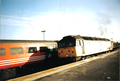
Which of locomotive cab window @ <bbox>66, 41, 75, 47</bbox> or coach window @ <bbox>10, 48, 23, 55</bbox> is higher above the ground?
locomotive cab window @ <bbox>66, 41, 75, 47</bbox>

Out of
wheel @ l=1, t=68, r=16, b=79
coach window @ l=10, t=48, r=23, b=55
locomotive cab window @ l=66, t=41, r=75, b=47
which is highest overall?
locomotive cab window @ l=66, t=41, r=75, b=47

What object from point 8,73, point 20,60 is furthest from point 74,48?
point 8,73

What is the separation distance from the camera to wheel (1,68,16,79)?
339 inches

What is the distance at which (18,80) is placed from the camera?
6.04 m

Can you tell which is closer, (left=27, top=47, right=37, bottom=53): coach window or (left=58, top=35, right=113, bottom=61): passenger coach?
(left=27, top=47, right=37, bottom=53): coach window

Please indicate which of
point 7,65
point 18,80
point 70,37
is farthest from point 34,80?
point 70,37

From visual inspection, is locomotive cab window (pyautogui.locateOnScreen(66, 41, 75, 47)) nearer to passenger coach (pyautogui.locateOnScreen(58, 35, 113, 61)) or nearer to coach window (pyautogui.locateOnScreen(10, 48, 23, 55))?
passenger coach (pyautogui.locateOnScreen(58, 35, 113, 61))

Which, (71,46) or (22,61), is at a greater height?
(71,46)

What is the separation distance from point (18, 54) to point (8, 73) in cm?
198

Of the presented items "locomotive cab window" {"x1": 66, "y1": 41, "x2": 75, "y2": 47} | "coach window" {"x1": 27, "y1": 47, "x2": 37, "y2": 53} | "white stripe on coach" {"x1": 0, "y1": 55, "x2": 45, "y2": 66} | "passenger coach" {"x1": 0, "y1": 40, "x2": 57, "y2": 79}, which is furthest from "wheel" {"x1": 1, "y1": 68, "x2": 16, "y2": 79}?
"locomotive cab window" {"x1": 66, "y1": 41, "x2": 75, "y2": 47}

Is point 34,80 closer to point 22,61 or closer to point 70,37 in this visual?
point 22,61

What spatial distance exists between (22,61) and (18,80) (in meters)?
4.29

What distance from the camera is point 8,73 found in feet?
Answer: 29.4

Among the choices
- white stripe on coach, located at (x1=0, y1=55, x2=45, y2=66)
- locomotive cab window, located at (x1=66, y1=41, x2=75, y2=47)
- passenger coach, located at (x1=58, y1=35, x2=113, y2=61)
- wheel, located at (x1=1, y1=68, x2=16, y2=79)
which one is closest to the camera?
wheel, located at (x1=1, y1=68, x2=16, y2=79)
